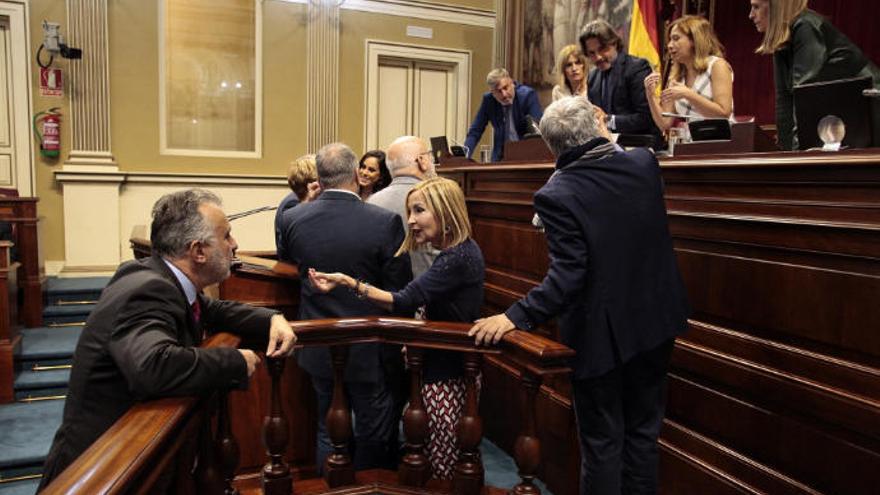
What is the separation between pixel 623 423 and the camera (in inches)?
77.7

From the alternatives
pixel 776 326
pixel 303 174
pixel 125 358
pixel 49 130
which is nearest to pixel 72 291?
pixel 49 130

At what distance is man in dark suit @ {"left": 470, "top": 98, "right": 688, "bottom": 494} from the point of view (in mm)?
1804

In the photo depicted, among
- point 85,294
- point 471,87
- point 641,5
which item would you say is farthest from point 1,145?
point 641,5

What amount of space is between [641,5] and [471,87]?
8.78 ft

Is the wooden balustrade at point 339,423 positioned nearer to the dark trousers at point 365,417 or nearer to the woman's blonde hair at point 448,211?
the woman's blonde hair at point 448,211

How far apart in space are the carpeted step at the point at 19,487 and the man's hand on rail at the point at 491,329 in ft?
8.49

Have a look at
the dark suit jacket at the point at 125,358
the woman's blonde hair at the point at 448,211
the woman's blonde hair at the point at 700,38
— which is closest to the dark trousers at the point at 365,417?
the woman's blonde hair at the point at 448,211

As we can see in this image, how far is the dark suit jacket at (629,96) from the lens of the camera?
349cm

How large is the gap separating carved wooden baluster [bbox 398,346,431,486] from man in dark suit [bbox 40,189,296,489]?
1.70ft

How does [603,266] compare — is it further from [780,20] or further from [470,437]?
[780,20]

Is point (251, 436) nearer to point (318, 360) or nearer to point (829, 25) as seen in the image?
point (318, 360)

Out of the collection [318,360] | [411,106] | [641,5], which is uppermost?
[641,5]

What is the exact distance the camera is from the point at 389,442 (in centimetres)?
282

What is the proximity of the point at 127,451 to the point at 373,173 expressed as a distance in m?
2.73
